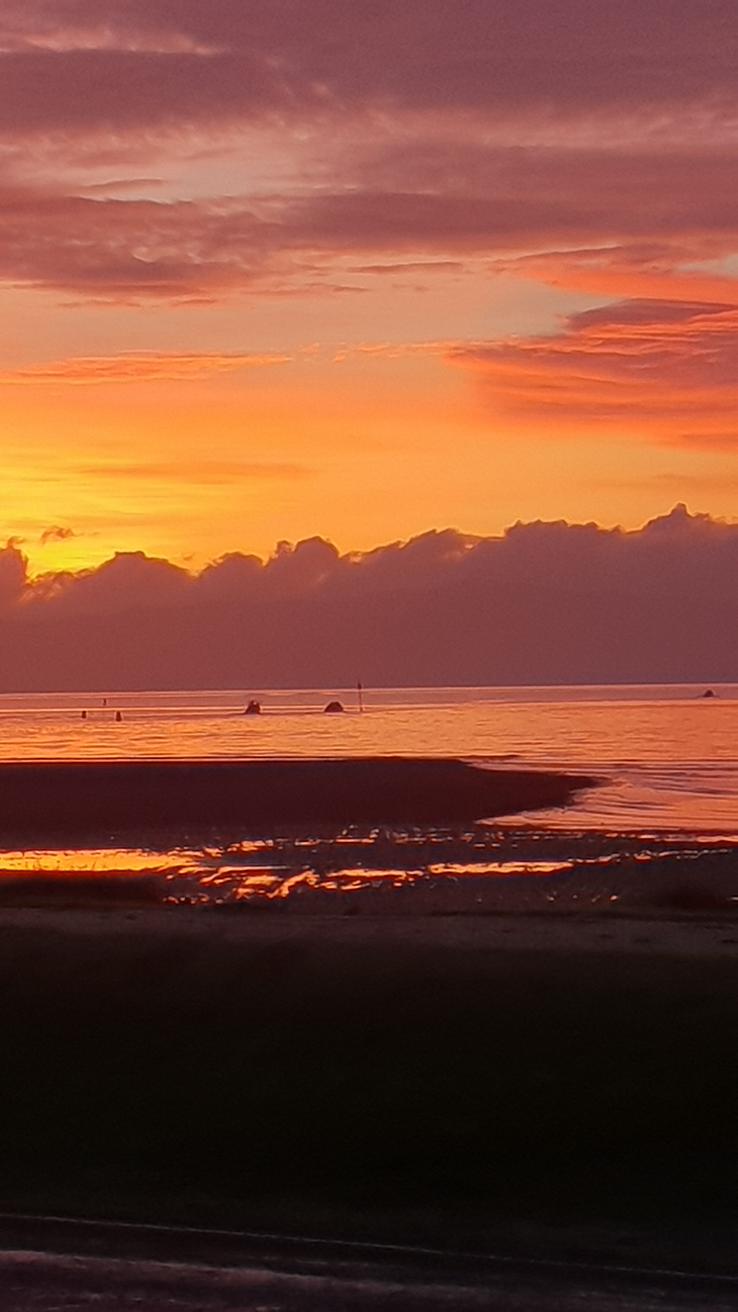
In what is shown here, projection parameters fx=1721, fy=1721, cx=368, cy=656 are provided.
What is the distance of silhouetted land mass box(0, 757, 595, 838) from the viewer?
51.8 m

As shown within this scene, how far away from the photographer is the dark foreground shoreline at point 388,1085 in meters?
12.4

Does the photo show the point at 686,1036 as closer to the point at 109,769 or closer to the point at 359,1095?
the point at 359,1095

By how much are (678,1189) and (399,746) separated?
8612 centimetres

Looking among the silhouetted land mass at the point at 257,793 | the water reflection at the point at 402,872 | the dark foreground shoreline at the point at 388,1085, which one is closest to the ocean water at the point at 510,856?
the water reflection at the point at 402,872

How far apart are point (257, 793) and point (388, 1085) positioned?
4679cm

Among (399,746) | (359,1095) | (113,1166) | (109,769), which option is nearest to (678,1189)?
(359,1095)

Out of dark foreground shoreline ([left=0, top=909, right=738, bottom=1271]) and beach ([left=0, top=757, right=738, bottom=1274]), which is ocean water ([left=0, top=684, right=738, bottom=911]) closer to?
beach ([left=0, top=757, right=738, bottom=1274])

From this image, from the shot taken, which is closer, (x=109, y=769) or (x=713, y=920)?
(x=713, y=920)

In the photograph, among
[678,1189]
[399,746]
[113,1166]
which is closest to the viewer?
[678,1189]

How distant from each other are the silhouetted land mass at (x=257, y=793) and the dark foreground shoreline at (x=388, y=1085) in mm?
28398

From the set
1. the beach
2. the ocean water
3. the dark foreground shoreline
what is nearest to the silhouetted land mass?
the ocean water

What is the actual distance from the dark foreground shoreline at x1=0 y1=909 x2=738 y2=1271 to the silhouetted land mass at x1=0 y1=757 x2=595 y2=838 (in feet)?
93.2

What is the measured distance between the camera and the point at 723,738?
107m

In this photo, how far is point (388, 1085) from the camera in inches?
605
